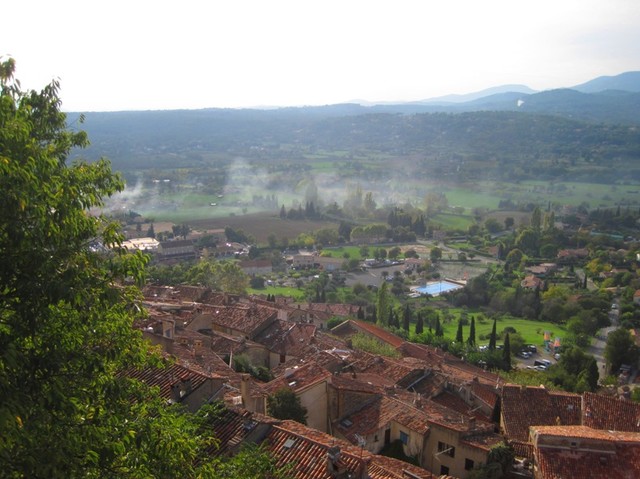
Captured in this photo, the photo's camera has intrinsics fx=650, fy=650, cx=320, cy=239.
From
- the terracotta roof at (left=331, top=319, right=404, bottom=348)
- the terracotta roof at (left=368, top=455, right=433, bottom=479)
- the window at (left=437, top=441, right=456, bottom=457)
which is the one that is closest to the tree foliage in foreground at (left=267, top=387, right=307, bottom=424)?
the terracotta roof at (left=368, top=455, right=433, bottom=479)

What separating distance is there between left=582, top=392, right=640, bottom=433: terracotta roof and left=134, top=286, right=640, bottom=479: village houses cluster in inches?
1.5

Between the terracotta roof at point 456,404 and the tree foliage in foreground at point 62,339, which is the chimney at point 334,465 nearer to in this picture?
the tree foliage in foreground at point 62,339

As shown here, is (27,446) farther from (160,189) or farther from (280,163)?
(280,163)

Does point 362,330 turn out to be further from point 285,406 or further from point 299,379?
point 285,406

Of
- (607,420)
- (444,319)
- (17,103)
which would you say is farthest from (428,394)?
(444,319)

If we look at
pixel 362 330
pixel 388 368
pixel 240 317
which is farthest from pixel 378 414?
pixel 362 330

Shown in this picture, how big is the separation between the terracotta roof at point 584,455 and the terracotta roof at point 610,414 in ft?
11.9

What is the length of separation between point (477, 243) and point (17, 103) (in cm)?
8585

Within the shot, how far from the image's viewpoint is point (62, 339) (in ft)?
18.7

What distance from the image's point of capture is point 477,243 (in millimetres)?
89250

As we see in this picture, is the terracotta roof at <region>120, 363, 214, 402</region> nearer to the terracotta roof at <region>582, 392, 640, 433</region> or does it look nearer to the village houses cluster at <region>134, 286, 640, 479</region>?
the village houses cluster at <region>134, 286, 640, 479</region>

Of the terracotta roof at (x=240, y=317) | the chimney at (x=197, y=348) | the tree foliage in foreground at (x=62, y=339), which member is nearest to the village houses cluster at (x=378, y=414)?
the chimney at (x=197, y=348)

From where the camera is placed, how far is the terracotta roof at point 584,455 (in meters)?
13.5

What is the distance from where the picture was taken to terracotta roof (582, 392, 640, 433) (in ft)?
58.3
